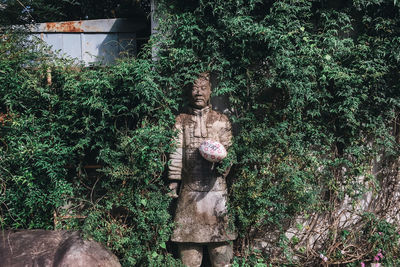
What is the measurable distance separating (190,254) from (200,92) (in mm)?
1811

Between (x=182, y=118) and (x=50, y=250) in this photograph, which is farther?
(x=182, y=118)

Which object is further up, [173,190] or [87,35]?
[87,35]

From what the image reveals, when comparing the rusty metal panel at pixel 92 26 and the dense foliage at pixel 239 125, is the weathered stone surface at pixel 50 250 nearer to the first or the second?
the dense foliage at pixel 239 125

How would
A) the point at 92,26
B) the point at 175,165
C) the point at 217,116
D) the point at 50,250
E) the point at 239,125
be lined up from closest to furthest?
the point at 50,250 < the point at 175,165 < the point at 217,116 < the point at 239,125 < the point at 92,26

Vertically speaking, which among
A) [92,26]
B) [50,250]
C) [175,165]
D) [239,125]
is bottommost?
[50,250]

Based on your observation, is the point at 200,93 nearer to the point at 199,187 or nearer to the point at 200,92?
the point at 200,92

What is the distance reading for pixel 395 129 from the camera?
4.30 metres

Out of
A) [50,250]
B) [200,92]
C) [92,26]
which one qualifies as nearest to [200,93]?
[200,92]

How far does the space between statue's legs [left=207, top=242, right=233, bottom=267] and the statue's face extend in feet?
5.17

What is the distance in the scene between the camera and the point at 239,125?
4.20 metres

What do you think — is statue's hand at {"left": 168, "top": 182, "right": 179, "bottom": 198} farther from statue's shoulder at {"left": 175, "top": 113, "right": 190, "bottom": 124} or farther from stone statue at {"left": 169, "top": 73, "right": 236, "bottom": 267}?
statue's shoulder at {"left": 175, "top": 113, "right": 190, "bottom": 124}

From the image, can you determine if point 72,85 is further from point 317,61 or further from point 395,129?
point 395,129

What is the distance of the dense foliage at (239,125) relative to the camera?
3.73 meters

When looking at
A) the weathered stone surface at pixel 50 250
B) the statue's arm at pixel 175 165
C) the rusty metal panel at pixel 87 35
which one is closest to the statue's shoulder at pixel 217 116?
the statue's arm at pixel 175 165
